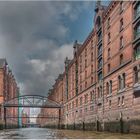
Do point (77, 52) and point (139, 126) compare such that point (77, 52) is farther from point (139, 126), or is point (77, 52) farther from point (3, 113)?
point (139, 126)

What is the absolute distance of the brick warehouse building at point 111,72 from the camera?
3409cm

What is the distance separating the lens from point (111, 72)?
4184cm

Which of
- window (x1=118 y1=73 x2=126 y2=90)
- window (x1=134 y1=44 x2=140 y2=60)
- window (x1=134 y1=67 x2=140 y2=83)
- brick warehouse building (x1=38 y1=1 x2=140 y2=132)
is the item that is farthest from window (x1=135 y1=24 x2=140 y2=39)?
window (x1=118 y1=73 x2=126 y2=90)

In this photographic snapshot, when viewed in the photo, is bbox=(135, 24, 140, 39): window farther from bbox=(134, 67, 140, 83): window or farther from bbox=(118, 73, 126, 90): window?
bbox=(118, 73, 126, 90): window

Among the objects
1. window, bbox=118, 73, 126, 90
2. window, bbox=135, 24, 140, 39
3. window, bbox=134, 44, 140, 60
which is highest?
window, bbox=135, 24, 140, 39

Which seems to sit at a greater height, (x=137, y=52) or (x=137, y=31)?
(x=137, y=31)

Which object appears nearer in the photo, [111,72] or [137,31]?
[137,31]

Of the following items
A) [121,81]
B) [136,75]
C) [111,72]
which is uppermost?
[111,72]

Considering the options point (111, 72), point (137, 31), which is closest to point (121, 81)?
point (111, 72)

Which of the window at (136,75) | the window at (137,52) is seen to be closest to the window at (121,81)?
the window at (136,75)

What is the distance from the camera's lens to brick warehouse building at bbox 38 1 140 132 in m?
34.1

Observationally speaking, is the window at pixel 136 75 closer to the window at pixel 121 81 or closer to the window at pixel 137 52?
the window at pixel 137 52

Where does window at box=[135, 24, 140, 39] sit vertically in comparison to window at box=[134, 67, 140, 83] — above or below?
above

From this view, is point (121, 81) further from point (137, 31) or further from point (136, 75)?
point (137, 31)
